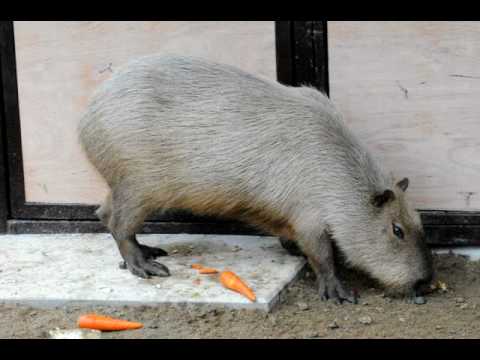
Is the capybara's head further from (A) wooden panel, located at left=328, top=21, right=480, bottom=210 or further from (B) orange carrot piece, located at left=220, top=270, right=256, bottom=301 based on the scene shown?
(B) orange carrot piece, located at left=220, top=270, right=256, bottom=301

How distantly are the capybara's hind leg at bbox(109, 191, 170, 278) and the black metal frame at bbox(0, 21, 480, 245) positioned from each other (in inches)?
26.8

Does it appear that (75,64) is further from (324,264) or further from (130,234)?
(324,264)

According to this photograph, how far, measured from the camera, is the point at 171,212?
6.03m

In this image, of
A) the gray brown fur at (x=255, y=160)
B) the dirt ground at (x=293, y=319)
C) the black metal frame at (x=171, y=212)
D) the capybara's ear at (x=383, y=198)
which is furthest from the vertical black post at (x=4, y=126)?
the capybara's ear at (x=383, y=198)

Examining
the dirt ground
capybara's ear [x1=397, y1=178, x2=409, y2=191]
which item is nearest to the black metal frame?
capybara's ear [x1=397, y1=178, x2=409, y2=191]

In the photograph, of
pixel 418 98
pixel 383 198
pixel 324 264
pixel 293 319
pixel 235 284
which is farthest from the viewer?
pixel 418 98

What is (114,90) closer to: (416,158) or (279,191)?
(279,191)

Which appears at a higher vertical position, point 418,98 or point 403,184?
point 418,98

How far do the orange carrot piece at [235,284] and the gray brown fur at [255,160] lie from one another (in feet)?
1.38

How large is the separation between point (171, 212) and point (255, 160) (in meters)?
1.08

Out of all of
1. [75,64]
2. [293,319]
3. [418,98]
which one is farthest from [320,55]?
[293,319]

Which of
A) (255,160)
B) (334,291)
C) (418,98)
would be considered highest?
(418,98)

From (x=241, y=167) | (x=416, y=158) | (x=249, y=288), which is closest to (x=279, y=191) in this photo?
(x=241, y=167)

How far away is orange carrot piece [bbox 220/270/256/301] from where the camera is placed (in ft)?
16.1
